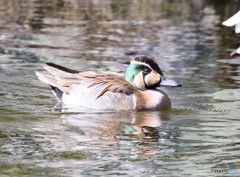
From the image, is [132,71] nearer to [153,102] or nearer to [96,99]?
[153,102]

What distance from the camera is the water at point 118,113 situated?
9.06 m

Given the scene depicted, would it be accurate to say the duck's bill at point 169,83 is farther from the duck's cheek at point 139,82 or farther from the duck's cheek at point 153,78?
the duck's cheek at point 139,82

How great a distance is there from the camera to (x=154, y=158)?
9203 millimetres

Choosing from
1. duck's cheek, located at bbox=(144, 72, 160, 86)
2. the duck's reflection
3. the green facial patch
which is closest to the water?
the duck's reflection

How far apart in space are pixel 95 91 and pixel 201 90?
1.99m

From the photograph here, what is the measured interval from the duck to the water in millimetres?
199

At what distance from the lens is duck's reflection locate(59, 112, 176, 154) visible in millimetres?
10008

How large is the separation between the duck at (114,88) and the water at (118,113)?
0.20 m

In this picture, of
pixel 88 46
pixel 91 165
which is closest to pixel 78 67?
pixel 88 46

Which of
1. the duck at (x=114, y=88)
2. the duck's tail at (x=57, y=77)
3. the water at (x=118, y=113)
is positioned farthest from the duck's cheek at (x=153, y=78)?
the duck's tail at (x=57, y=77)

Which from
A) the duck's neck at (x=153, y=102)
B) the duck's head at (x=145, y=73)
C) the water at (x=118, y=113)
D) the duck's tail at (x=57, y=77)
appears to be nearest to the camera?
the water at (x=118, y=113)

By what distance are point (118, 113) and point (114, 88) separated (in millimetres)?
424

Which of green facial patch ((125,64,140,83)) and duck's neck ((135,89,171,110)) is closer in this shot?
duck's neck ((135,89,171,110))

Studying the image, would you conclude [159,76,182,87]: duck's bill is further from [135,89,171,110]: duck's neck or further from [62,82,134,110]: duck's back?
[62,82,134,110]: duck's back
